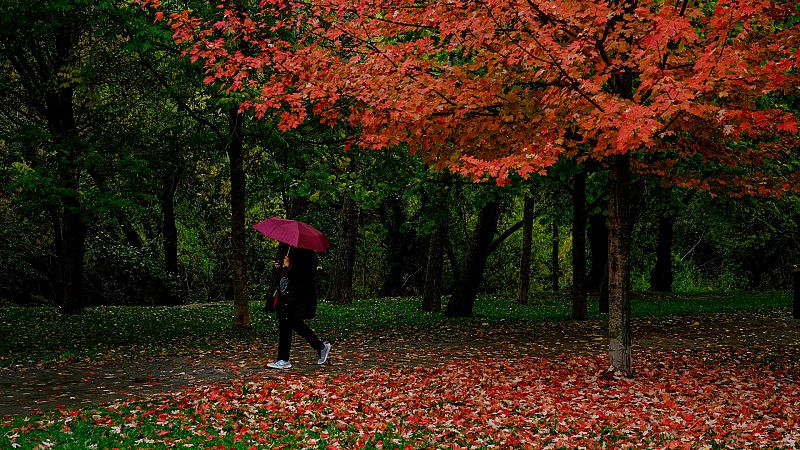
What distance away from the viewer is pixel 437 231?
2039 centimetres

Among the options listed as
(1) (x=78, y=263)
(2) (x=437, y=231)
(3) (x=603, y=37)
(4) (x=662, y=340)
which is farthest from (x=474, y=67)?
(1) (x=78, y=263)

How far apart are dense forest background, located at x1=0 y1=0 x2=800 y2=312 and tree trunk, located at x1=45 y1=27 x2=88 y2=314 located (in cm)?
6

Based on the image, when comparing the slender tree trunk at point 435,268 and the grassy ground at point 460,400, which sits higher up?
the slender tree trunk at point 435,268

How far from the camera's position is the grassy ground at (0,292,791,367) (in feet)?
45.2

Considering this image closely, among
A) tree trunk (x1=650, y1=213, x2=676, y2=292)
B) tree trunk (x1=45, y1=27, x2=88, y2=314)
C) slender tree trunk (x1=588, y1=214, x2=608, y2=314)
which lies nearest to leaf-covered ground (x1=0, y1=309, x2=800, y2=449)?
tree trunk (x1=45, y1=27, x2=88, y2=314)

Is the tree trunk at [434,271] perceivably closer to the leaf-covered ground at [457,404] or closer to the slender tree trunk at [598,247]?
the leaf-covered ground at [457,404]

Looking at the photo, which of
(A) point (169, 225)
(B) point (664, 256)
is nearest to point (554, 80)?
(A) point (169, 225)

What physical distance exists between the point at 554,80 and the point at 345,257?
16.0 metres

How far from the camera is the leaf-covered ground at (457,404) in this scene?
24.9ft

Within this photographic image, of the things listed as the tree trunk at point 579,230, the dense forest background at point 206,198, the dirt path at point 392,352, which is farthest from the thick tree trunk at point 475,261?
the tree trunk at point 579,230

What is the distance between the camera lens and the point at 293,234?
34.9 ft

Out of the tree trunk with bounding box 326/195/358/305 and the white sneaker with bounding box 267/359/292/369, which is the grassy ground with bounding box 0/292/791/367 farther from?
the white sneaker with bounding box 267/359/292/369

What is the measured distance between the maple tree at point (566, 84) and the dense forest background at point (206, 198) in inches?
57.7

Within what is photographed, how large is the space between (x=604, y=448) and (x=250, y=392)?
451cm
